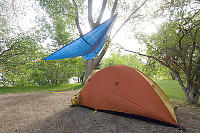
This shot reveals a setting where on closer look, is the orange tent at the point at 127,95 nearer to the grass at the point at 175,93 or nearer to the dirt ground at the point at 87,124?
the dirt ground at the point at 87,124

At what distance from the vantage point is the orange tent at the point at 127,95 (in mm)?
2326

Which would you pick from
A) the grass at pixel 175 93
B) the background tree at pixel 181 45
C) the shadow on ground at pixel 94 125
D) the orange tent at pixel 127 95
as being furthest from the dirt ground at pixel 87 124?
the grass at pixel 175 93

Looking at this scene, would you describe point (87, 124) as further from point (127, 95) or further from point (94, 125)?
point (127, 95)

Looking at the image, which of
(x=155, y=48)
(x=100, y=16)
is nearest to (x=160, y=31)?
(x=155, y=48)

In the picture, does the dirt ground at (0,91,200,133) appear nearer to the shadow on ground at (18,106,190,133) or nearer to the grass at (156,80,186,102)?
the shadow on ground at (18,106,190,133)

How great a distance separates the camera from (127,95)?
269cm

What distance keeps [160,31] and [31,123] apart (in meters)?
5.04

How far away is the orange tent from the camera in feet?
7.63

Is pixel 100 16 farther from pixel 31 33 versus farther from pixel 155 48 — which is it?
pixel 31 33

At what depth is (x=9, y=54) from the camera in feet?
21.8

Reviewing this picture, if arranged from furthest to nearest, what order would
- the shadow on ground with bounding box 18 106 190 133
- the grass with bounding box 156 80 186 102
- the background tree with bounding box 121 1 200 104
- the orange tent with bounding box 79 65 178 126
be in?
the grass with bounding box 156 80 186 102 < the background tree with bounding box 121 1 200 104 < the orange tent with bounding box 79 65 178 126 < the shadow on ground with bounding box 18 106 190 133

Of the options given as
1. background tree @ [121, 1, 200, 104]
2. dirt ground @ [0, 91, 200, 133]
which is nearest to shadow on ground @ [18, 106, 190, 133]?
dirt ground @ [0, 91, 200, 133]

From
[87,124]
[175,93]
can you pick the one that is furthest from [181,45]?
[87,124]

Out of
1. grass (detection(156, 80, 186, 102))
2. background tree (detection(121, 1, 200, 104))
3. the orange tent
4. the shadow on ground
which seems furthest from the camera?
grass (detection(156, 80, 186, 102))
